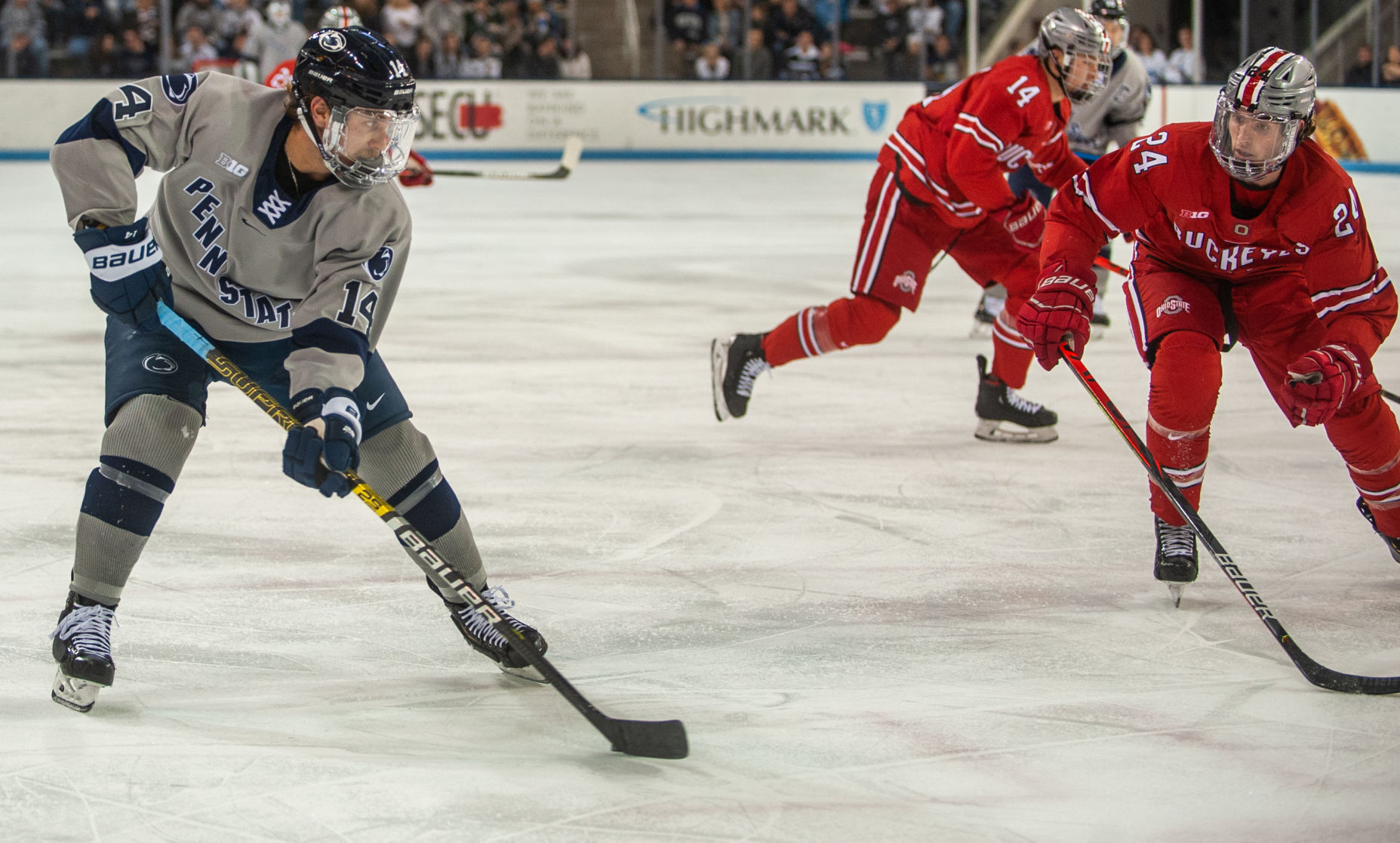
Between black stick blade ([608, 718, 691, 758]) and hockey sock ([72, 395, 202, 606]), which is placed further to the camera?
hockey sock ([72, 395, 202, 606])

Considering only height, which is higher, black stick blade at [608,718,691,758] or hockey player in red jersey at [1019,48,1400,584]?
hockey player in red jersey at [1019,48,1400,584]

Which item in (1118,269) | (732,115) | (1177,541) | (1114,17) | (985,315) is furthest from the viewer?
(732,115)

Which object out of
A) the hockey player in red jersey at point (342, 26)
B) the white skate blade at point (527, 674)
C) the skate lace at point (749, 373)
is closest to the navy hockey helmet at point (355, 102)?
the white skate blade at point (527, 674)

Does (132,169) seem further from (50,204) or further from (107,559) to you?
(50,204)

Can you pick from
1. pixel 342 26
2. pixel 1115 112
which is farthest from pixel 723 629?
pixel 342 26

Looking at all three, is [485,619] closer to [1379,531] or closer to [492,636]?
[492,636]

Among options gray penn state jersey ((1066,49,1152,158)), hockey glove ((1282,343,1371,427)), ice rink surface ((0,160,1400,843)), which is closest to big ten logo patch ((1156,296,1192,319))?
hockey glove ((1282,343,1371,427))

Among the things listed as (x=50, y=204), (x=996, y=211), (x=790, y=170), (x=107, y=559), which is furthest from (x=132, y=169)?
(x=790, y=170)

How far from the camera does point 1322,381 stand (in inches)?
102

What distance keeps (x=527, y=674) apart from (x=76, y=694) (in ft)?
2.12

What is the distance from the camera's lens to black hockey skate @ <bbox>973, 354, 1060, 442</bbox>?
4.14 meters

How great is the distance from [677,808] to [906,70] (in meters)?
13.1

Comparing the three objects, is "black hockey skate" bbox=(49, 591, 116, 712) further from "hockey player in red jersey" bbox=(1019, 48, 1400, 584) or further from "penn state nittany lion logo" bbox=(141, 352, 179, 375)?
"hockey player in red jersey" bbox=(1019, 48, 1400, 584)

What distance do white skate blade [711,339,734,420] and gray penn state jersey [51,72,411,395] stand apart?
6.25ft
